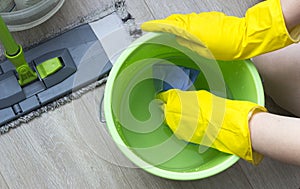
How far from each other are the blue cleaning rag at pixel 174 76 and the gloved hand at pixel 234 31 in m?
0.10

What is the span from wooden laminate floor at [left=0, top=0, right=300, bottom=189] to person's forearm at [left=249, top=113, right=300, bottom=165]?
23 cm

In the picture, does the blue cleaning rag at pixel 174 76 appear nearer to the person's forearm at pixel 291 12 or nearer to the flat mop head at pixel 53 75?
the flat mop head at pixel 53 75

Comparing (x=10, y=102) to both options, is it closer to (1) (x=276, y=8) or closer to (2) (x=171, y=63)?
(2) (x=171, y=63)

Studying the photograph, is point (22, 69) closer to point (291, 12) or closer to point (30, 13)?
point (30, 13)

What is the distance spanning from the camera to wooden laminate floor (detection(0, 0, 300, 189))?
1078 millimetres

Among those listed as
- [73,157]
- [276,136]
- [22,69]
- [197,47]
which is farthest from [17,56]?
[276,136]

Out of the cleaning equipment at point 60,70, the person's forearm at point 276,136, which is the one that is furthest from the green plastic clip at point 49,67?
the person's forearm at point 276,136

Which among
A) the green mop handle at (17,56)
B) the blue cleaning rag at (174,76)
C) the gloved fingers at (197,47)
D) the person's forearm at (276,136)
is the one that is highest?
the green mop handle at (17,56)

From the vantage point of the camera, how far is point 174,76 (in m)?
1.09

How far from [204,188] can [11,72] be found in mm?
474

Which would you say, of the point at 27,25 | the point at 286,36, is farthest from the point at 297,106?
the point at 27,25

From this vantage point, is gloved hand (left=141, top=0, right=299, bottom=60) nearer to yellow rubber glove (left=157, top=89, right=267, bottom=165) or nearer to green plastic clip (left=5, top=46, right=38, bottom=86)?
yellow rubber glove (left=157, top=89, right=267, bottom=165)

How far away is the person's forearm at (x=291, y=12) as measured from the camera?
90 cm

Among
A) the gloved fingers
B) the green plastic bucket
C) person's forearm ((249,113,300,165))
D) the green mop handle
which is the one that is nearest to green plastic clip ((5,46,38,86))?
the green mop handle
